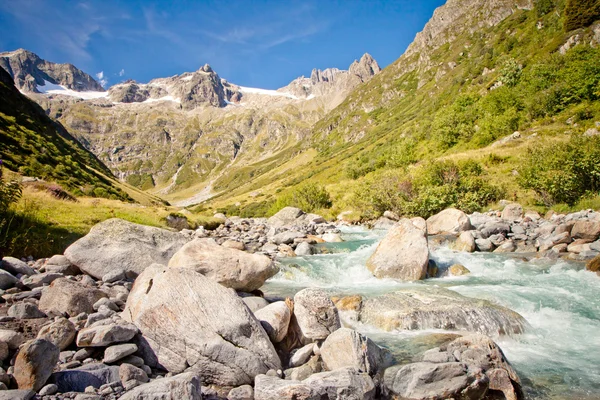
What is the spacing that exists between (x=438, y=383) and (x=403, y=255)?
1186 cm

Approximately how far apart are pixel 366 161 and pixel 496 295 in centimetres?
8548

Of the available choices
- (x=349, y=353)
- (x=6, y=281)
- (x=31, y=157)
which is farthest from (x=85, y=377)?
(x=31, y=157)

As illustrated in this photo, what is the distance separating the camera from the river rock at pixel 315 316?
9.16 m

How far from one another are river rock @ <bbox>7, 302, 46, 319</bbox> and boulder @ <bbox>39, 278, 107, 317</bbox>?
→ 40cm

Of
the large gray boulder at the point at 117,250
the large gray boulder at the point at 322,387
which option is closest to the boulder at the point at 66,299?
the large gray boulder at the point at 117,250

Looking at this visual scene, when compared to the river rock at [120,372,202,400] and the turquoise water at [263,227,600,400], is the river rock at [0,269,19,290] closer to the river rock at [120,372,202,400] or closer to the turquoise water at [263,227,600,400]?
the river rock at [120,372,202,400]

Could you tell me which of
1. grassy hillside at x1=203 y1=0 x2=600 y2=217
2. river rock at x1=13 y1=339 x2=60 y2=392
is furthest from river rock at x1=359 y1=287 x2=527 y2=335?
grassy hillside at x1=203 y1=0 x2=600 y2=217

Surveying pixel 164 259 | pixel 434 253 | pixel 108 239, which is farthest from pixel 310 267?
pixel 108 239

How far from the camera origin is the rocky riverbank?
5.71 meters

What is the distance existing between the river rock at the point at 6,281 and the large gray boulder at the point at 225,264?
4311mm

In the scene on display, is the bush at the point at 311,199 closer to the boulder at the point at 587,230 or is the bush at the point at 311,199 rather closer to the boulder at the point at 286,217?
the boulder at the point at 286,217

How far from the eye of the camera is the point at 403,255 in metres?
18.3

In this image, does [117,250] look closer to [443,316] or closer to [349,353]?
[349,353]

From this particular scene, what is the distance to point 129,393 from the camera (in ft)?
16.6
